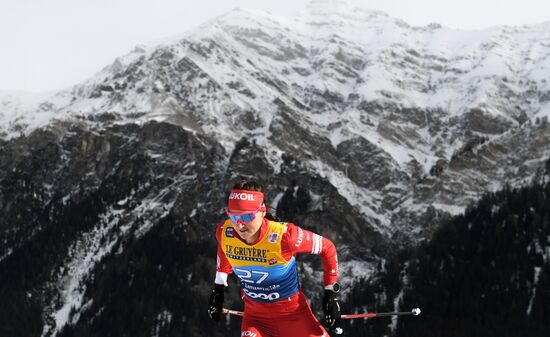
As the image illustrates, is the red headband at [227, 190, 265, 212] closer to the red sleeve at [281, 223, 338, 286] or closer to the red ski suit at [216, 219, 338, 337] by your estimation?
the red ski suit at [216, 219, 338, 337]

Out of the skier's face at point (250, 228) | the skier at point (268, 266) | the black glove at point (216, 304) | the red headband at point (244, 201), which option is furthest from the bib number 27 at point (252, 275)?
the red headband at point (244, 201)

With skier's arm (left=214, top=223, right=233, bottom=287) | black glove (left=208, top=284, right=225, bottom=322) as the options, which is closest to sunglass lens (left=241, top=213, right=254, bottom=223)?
skier's arm (left=214, top=223, right=233, bottom=287)

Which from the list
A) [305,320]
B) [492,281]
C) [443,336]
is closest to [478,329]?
[443,336]

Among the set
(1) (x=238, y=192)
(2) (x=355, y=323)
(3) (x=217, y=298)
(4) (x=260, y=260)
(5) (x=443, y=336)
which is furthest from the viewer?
(2) (x=355, y=323)

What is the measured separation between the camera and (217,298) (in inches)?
584

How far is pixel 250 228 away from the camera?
13336 mm

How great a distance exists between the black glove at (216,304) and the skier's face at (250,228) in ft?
6.21

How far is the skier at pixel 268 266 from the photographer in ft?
43.3

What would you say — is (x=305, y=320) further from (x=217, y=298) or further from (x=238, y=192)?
(x=238, y=192)

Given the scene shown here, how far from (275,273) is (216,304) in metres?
1.61

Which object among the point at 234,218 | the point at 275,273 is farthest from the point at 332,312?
the point at 234,218

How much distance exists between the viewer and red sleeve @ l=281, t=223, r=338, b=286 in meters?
13.6

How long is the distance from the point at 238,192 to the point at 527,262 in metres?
190

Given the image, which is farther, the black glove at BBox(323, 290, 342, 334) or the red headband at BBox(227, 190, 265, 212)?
the black glove at BBox(323, 290, 342, 334)
